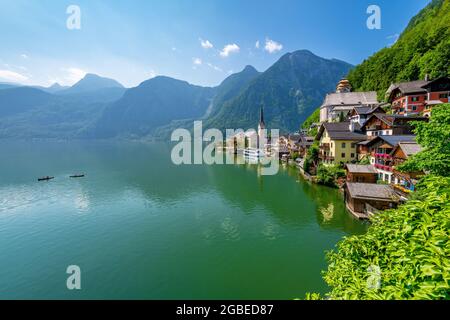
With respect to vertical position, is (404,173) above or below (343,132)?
below

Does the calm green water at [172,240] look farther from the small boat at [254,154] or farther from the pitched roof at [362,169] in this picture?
the small boat at [254,154]

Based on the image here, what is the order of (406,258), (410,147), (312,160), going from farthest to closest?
(312,160)
(410,147)
(406,258)

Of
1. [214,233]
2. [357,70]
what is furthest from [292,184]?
[357,70]

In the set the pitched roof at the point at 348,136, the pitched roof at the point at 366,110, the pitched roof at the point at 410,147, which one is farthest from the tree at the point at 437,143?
the pitched roof at the point at 366,110

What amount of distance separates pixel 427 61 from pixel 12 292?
3773 inches

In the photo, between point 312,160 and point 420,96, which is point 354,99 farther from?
point 312,160

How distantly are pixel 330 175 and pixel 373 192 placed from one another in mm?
15592

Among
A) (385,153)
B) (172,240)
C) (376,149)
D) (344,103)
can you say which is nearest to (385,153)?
(385,153)

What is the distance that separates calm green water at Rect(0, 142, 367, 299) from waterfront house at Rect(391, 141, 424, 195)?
7.64 m

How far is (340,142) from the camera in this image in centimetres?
4403

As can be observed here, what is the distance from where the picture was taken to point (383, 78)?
79.4 meters

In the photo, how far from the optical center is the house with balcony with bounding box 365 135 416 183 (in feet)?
99.1

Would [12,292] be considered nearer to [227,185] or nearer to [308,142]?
[227,185]

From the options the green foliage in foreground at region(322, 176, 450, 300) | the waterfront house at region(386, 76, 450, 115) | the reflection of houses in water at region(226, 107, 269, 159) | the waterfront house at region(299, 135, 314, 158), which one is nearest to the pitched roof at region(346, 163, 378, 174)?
the waterfront house at region(386, 76, 450, 115)
